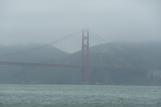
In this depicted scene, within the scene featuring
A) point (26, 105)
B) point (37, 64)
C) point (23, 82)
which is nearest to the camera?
point (26, 105)

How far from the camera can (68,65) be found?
132 feet

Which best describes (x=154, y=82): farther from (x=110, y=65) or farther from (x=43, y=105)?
(x=43, y=105)

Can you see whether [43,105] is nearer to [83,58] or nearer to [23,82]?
[83,58]

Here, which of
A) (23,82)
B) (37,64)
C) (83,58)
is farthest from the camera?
(23,82)

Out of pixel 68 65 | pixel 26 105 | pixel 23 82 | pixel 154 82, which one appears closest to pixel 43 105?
pixel 26 105

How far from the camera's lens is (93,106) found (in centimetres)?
1977

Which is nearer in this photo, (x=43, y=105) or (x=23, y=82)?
(x=43, y=105)

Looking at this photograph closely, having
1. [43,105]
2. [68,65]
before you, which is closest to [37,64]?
[68,65]

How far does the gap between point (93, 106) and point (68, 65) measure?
20.5 m

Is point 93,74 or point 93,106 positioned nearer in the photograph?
point 93,106

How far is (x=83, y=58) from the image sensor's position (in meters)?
43.2

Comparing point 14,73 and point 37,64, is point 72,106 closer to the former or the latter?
point 37,64

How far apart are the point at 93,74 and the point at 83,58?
8.11 feet

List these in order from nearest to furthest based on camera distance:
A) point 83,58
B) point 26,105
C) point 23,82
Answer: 1. point 26,105
2. point 83,58
3. point 23,82
